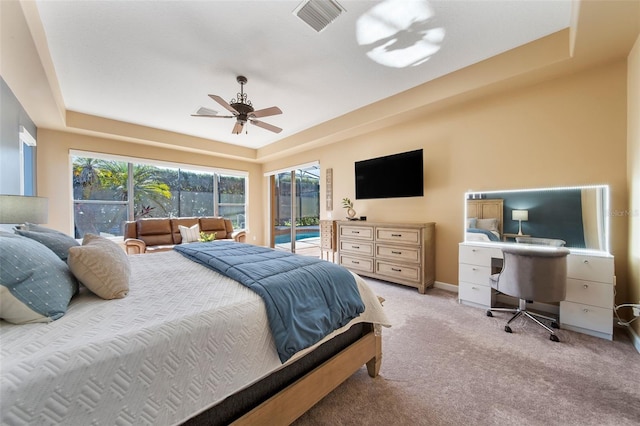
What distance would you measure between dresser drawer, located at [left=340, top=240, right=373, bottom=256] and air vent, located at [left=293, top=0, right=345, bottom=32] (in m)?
2.89

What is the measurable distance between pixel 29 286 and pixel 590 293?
3823 millimetres

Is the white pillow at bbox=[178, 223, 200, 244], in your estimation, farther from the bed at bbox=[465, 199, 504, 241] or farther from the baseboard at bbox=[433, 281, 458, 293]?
the bed at bbox=[465, 199, 504, 241]

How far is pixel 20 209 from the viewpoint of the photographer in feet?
6.00

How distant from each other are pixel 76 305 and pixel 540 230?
3.85 metres

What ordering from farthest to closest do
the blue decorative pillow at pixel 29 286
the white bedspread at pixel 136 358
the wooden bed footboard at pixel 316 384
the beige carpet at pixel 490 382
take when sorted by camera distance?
the beige carpet at pixel 490 382 < the wooden bed footboard at pixel 316 384 < the blue decorative pillow at pixel 29 286 < the white bedspread at pixel 136 358

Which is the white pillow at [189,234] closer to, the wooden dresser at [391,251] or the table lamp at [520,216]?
the wooden dresser at [391,251]

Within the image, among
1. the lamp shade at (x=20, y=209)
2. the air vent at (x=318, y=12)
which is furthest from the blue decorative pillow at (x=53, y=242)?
the air vent at (x=318, y=12)

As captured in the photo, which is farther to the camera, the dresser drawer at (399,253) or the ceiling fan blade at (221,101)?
the dresser drawer at (399,253)

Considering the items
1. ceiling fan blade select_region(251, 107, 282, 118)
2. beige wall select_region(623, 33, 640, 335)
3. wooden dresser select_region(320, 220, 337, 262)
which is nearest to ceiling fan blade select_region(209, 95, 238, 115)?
ceiling fan blade select_region(251, 107, 282, 118)

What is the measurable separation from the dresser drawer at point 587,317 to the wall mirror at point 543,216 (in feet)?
1.93

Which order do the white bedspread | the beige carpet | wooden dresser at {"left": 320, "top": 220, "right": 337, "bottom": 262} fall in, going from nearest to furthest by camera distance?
the white bedspread
the beige carpet
wooden dresser at {"left": 320, "top": 220, "right": 337, "bottom": 262}

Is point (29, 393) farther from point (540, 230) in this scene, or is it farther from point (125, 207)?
point (125, 207)

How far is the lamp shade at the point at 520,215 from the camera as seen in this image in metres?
2.73

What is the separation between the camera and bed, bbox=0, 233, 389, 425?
0.71m
